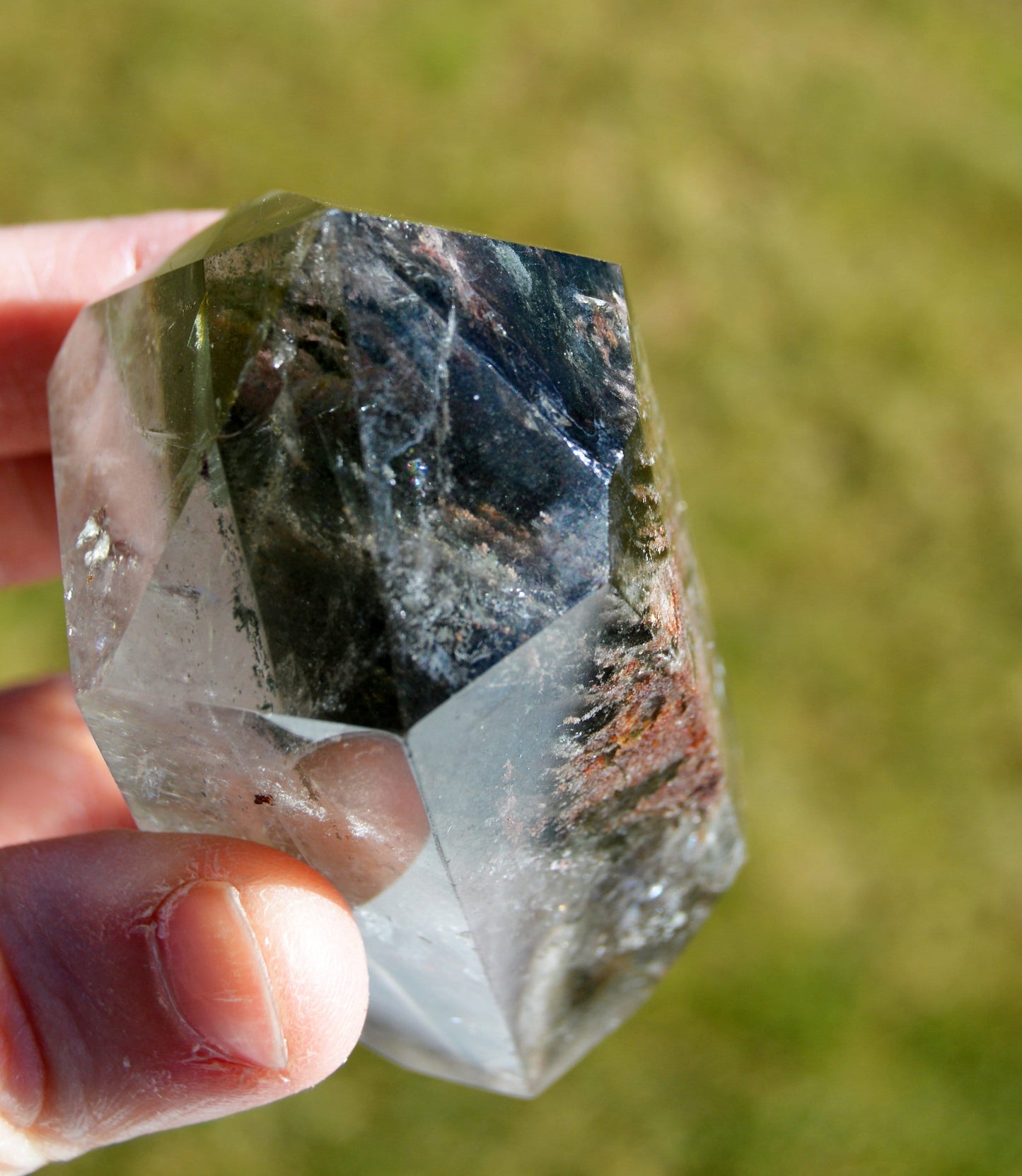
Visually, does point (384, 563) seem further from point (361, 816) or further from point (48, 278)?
point (48, 278)

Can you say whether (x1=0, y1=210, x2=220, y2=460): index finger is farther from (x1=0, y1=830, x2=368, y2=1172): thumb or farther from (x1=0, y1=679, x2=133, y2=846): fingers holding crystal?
(x1=0, y1=830, x2=368, y2=1172): thumb

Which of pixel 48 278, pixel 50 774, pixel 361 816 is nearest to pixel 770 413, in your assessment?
pixel 48 278

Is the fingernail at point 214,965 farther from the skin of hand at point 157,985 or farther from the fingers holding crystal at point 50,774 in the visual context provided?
the fingers holding crystal at point 50,774

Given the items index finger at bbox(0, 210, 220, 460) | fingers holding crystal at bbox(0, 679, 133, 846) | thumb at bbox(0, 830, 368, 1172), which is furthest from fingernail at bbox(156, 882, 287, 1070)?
index finger at bbox(0, 210, 220, 460)

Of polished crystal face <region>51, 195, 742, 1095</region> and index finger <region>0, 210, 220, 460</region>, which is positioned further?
index finger <region>0, 210, 220, 460</region>

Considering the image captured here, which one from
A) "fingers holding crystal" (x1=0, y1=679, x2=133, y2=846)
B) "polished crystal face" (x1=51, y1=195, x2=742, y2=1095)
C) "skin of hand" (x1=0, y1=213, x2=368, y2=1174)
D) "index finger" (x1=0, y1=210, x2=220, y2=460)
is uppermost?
"polished crystal face" (x1=51, y1=195, x2=742, y2=1095)

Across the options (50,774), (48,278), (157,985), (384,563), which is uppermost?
(384,563)
